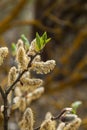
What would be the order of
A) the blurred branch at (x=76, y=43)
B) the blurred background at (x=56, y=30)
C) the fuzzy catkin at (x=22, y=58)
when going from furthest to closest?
the blurred branch at (x=76, y=43), the blurred background at (x=56, y=30), the fuzzy catkin at (x=22, y=58)

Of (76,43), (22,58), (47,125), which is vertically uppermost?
(76,43)

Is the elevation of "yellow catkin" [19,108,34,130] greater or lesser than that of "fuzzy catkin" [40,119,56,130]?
greater

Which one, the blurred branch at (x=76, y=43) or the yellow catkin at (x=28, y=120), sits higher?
the blurred branch at (x=76, y=43)

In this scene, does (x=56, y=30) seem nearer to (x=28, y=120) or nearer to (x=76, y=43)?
(x=76, y=43)

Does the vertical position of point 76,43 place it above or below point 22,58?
above

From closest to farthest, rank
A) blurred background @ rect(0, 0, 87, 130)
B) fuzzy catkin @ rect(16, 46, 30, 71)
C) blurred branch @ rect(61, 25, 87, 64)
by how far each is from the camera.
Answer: fuzzy catkin @ rect(16, 46, 30, 71) < blurred background @ rect(0, 0, 87, 130) < blurred branch @ rect(61, 25, 87, 64)

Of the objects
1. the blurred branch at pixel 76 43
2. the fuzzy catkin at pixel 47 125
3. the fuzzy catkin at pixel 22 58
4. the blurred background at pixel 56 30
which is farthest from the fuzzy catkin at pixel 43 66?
the blurred branch at pixel 76 43

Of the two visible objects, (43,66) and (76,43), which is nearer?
(43,66)

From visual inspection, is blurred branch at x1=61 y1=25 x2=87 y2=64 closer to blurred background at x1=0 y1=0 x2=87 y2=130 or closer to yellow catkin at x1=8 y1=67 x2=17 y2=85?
blurred background at x1=0 y1=0 x2=87 y2=130

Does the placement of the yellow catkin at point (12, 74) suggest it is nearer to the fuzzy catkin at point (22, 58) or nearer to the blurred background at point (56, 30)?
the fuzzy catkin at point (22, 58)

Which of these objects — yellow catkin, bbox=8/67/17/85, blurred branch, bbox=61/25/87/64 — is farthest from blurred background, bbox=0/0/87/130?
yellow catkin, bbox=8/67/17/85

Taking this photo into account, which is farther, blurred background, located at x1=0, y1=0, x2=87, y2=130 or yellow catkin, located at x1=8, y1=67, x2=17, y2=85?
blurred background, located at x1=0, y1=0, x2=87, y2=130

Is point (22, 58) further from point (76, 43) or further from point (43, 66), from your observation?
point (76, 43)

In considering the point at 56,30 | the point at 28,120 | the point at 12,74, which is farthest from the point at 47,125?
the point at 56,30
